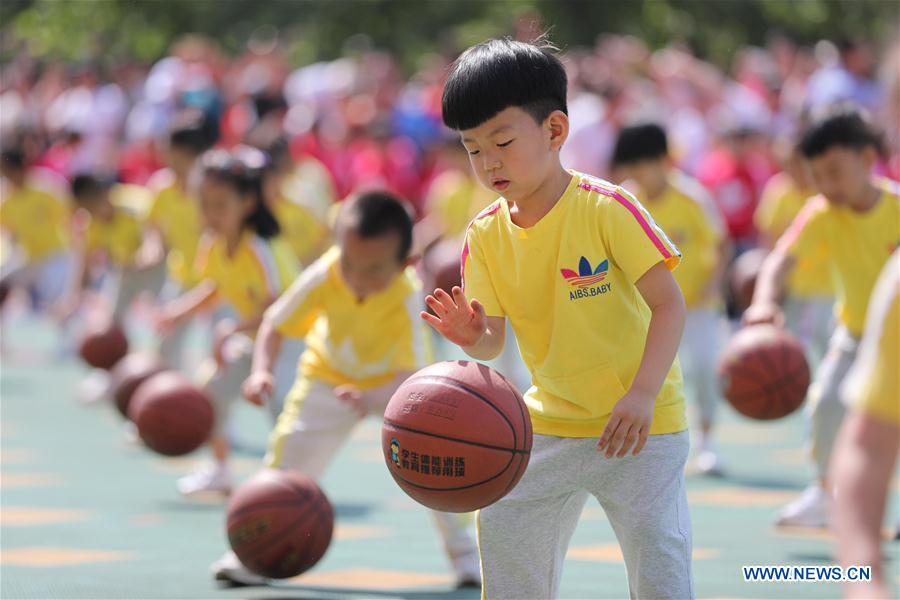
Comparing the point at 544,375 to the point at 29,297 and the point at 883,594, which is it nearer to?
the point at 883,594

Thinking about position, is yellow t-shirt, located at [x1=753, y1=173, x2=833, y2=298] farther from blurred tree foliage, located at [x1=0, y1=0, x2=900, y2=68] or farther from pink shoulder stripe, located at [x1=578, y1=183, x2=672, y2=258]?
blurred tree foliage, located at [x1=0, y1=0, x2=900, y2=68]

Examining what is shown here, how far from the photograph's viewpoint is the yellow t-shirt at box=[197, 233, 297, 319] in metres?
9.08

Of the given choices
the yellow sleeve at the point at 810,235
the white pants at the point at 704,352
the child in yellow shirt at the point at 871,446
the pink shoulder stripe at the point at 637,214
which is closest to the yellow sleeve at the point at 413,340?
the yellow sleeve at the point at 810,235

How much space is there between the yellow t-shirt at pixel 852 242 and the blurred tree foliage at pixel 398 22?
75.1 ft

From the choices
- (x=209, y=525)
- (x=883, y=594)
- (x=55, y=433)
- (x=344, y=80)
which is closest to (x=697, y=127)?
(x=344, y=80)

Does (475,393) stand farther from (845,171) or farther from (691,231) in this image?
(691,231)

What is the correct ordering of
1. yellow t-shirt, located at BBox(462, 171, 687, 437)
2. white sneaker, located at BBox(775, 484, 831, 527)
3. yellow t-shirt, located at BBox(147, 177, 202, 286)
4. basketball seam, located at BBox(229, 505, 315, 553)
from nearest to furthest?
yellow t-shirt, located at BBox(462, 171, 687, 437) → basketball seam, located at BBox(229, 505, 315, 553) → white sneaker, located at BBox(775, 484, 831, 527) → yellow t-shirt, located at BBox(147, 177, 202, 286)

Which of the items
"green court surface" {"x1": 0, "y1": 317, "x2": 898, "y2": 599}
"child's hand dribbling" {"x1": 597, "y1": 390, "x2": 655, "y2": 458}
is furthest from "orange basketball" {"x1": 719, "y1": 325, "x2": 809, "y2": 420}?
"child's hand dribbling" {"x1": 597, "y1": 390, "x2": 655, "y2": 458}

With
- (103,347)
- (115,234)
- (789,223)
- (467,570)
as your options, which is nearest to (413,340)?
(467,570)

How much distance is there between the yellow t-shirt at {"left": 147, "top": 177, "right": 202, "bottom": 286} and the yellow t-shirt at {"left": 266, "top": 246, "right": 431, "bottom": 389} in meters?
5.12

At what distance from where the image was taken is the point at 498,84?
14.8 feet

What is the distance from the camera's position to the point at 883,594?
282 centimetres

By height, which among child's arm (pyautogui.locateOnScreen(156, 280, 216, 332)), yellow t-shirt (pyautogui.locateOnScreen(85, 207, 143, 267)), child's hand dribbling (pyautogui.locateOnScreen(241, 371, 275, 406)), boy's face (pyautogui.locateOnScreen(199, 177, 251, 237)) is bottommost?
child's hand dribbling (pyautogui.locateOnScreen(241, 371, 275, 406))

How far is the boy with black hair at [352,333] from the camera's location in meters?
6.66
